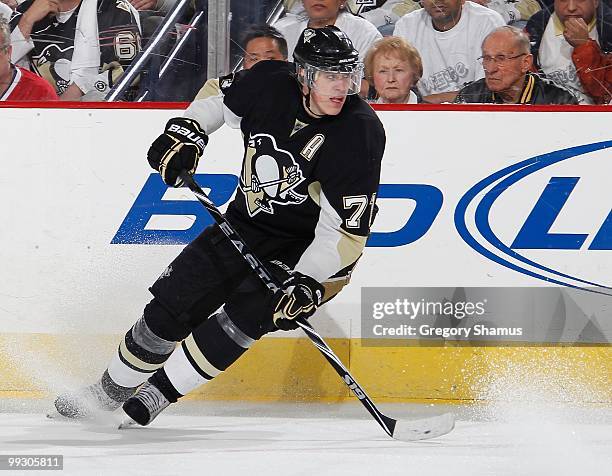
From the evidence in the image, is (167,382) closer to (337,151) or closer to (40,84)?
(337,151)

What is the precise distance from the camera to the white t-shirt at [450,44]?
379cm

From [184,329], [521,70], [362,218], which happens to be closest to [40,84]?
[184,329]

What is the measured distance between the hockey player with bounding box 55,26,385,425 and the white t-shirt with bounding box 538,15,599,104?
36.0 inches

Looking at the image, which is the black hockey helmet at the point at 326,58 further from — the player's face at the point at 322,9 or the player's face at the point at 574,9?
the player's face at the point at 574,9

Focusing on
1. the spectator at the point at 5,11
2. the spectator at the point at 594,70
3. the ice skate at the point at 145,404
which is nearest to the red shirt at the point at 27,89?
the spectator at the point at 5,11

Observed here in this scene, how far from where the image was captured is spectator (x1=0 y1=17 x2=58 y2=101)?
12.6ft

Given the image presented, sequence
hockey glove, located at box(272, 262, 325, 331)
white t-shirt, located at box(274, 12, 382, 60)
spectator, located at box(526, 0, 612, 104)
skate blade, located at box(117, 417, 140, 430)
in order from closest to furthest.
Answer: hockey glove, located at box(272, 262, 325, 331)
skate blade, located at box(117, 417, 140, 430)
spectator, located at box(526, 0, 612, 104)
white t-shirt, located at box(274, 12, 382, 60)

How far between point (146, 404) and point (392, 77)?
149 cm

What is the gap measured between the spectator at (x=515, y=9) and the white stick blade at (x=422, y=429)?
1.49 m

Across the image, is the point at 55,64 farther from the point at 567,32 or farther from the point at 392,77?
the point at 567,32

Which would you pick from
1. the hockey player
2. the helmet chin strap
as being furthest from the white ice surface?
the helmet chin strap

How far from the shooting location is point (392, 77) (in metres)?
3.81

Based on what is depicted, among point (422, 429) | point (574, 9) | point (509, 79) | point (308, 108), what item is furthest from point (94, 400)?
point (574, 9)

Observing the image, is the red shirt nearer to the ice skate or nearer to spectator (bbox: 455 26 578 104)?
the ice skate
